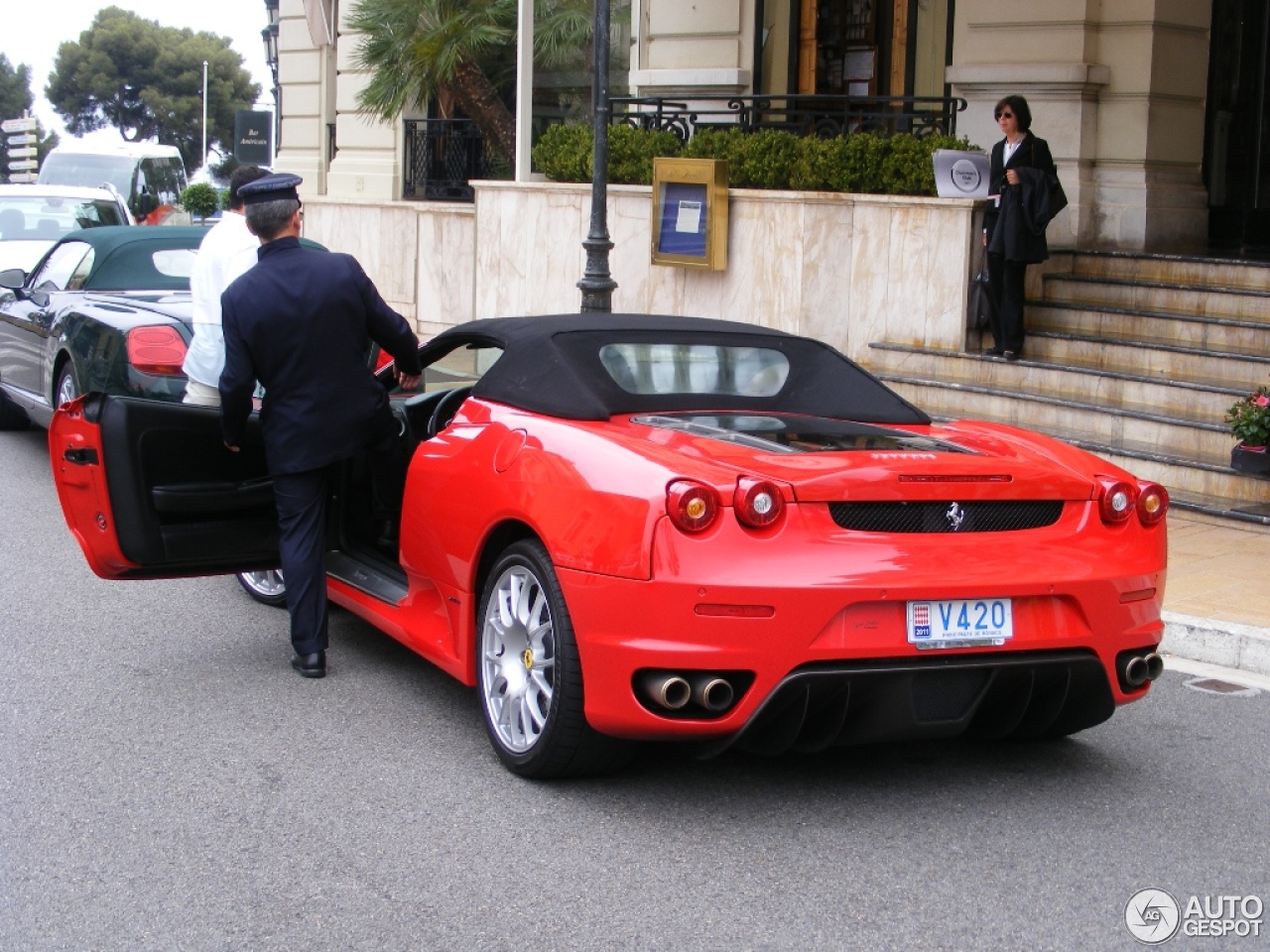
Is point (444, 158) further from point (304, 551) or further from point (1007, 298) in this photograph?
point (304, 551)

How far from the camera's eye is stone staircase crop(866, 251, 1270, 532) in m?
10.2

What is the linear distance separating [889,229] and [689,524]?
8.84 meters

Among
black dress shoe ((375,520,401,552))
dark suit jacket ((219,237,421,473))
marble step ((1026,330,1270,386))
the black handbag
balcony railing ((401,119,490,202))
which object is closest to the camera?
dark suit jacket ((219,237,421,473))

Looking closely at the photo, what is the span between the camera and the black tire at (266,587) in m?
7.23

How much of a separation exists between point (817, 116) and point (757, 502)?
11.0 meters

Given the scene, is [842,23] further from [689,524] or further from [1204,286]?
[689,524]

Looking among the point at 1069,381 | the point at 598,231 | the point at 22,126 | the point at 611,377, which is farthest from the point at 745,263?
the point at 22,126

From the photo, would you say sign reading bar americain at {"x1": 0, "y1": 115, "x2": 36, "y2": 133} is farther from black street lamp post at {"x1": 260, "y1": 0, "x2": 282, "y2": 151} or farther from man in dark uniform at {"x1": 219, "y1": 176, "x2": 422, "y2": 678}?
man in dark uniform at {"x1": 219, "y1": 176, "x2": 422, "y2": 678}

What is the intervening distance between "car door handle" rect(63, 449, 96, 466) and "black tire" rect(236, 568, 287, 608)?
1.26 meters

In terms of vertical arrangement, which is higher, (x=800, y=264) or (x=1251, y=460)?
(x=800, y=264)

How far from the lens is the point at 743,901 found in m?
4.11

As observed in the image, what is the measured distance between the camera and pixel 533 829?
4.61m

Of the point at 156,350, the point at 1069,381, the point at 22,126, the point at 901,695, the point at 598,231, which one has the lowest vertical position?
the point at 901,695

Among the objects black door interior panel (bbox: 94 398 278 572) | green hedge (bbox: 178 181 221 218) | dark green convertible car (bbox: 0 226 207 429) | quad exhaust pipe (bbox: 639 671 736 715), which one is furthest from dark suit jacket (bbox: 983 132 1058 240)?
green hedge (bbox: 178 181 221 218)
